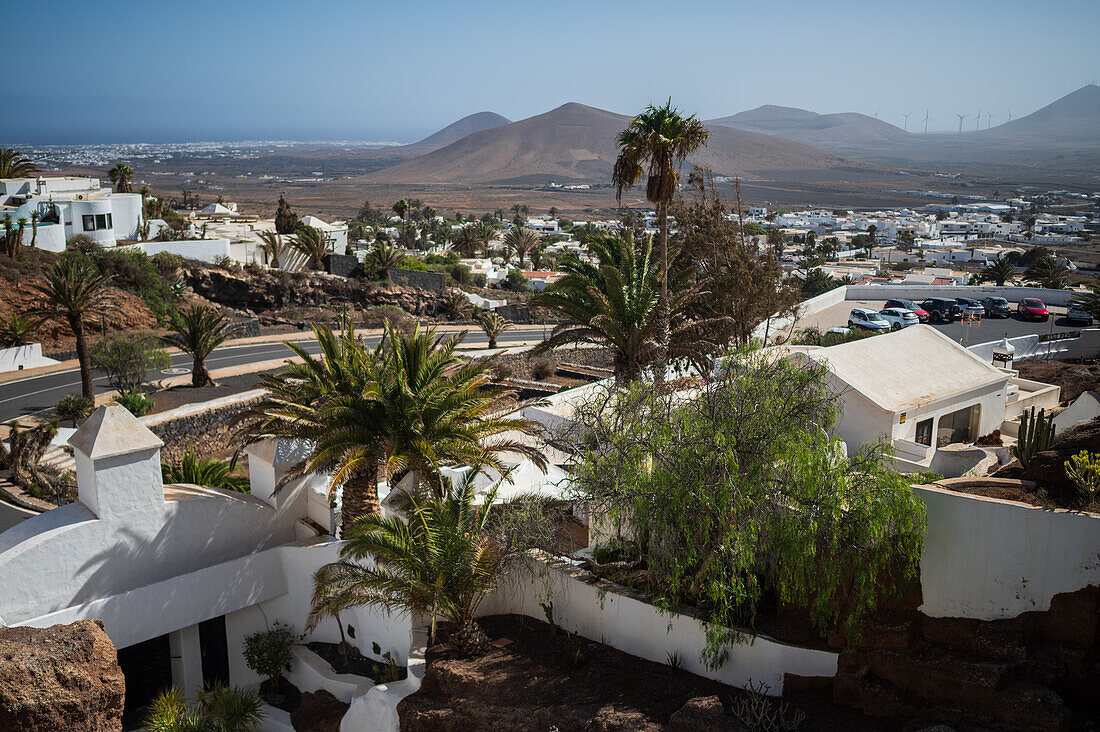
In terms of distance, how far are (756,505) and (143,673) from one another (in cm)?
1175

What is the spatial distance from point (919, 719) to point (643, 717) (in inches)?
132

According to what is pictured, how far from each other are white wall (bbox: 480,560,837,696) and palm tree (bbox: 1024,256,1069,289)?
4900 cm

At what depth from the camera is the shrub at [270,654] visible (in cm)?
1653

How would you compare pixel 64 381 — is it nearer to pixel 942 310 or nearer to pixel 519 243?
pixel 942 310

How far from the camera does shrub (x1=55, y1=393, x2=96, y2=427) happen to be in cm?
2741

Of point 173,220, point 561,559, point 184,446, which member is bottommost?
point 184,446

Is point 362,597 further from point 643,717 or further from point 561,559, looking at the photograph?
point 643,717

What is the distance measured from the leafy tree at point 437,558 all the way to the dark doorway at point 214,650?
3.39m

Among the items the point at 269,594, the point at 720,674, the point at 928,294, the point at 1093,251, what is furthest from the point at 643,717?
the point at 1093,251

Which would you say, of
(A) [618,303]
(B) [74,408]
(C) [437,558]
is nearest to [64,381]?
(B) [74,408]

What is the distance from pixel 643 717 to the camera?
11.2m

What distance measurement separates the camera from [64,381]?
32469mm

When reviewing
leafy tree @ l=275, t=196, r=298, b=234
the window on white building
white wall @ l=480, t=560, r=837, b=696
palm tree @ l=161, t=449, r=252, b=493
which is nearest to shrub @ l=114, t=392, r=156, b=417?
palm tree @ l=161, t=449, r=252, b=493

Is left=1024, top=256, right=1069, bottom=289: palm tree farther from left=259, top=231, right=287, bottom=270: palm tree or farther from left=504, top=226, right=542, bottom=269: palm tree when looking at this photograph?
left=259, top=231, right=287, bottom=270: palm tree
